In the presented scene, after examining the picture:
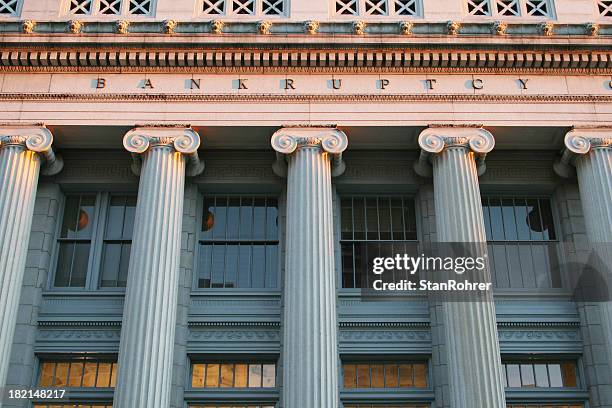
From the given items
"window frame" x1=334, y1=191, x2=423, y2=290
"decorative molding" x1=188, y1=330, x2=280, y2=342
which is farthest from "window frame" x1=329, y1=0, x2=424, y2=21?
"decorative molding" x1=188, y1=330, x2=280, y2=342

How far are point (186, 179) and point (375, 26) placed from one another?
6.18m

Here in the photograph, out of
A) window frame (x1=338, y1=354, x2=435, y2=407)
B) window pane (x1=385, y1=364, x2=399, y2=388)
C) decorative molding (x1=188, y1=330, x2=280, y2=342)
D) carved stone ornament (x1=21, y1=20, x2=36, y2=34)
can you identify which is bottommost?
window frame (x1=338, y1=354, x2=435, y2=407)

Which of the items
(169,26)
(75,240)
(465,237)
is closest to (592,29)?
(465,237)

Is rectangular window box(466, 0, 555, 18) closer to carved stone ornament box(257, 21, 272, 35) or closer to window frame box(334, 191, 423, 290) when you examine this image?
window frame box(334, 191, 423, 290)

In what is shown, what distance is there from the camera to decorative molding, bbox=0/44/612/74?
59.9 feet

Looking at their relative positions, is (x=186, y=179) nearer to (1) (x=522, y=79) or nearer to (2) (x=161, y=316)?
(2) (x=161, y=316)

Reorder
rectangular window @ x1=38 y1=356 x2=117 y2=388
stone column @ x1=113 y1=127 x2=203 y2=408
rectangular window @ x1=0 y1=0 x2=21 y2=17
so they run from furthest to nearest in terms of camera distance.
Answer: rectangular window @ x1=0 y1=0 x2=21 y2=17, rectangular window @ x1=38 y1=356 x2=117 y2=388, stone column @ x1=113 y1=127 x2=203 y2=408

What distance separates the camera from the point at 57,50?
18281mm

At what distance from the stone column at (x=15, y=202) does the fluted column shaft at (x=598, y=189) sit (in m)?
12.9

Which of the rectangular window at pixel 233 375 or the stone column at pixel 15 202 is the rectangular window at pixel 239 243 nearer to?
the rectangular window at pixel 233 375

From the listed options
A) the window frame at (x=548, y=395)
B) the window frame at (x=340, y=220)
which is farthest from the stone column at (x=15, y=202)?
the window frame at (x=548, y=395)

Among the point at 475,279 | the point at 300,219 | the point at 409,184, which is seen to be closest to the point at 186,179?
the point at 300,219

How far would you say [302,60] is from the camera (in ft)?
60.1

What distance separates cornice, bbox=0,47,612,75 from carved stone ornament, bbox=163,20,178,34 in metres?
0.49
